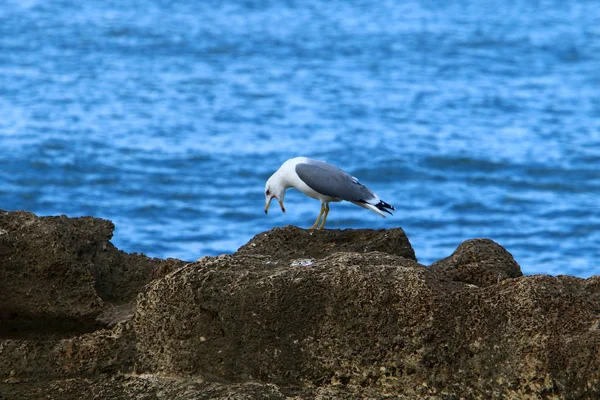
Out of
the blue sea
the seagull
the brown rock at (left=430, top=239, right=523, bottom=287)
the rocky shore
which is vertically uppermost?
the blue sea

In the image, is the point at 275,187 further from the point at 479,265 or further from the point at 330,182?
the point at 479,265

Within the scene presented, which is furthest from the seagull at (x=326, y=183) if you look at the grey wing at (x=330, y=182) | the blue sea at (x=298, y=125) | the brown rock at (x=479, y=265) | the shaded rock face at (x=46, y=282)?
the blue sea at (x=298, y=125)

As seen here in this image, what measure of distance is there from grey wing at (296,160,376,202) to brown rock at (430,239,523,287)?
2.16 metres

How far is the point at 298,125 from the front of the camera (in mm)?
22734

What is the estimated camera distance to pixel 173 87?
27078mm

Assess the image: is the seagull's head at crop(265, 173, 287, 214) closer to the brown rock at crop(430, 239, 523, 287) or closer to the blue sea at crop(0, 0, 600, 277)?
the brown rock at crop(430, 239, 523, 287)

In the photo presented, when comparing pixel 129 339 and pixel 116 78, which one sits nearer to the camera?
pixel 129 339

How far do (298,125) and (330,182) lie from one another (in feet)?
49.8

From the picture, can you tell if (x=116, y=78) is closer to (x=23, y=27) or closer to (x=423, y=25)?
(x=23, y=27)

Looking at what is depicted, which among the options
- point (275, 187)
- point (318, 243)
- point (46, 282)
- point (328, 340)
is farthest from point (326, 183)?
point (328, 340)

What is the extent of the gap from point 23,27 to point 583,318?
109 ft

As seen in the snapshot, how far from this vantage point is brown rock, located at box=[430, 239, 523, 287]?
5.30 meters

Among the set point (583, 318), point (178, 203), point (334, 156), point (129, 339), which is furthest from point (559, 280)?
point (334, 156)

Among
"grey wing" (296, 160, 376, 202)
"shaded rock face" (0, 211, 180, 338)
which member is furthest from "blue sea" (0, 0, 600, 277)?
"shaded rock face" (0, 211, 180, 338)
